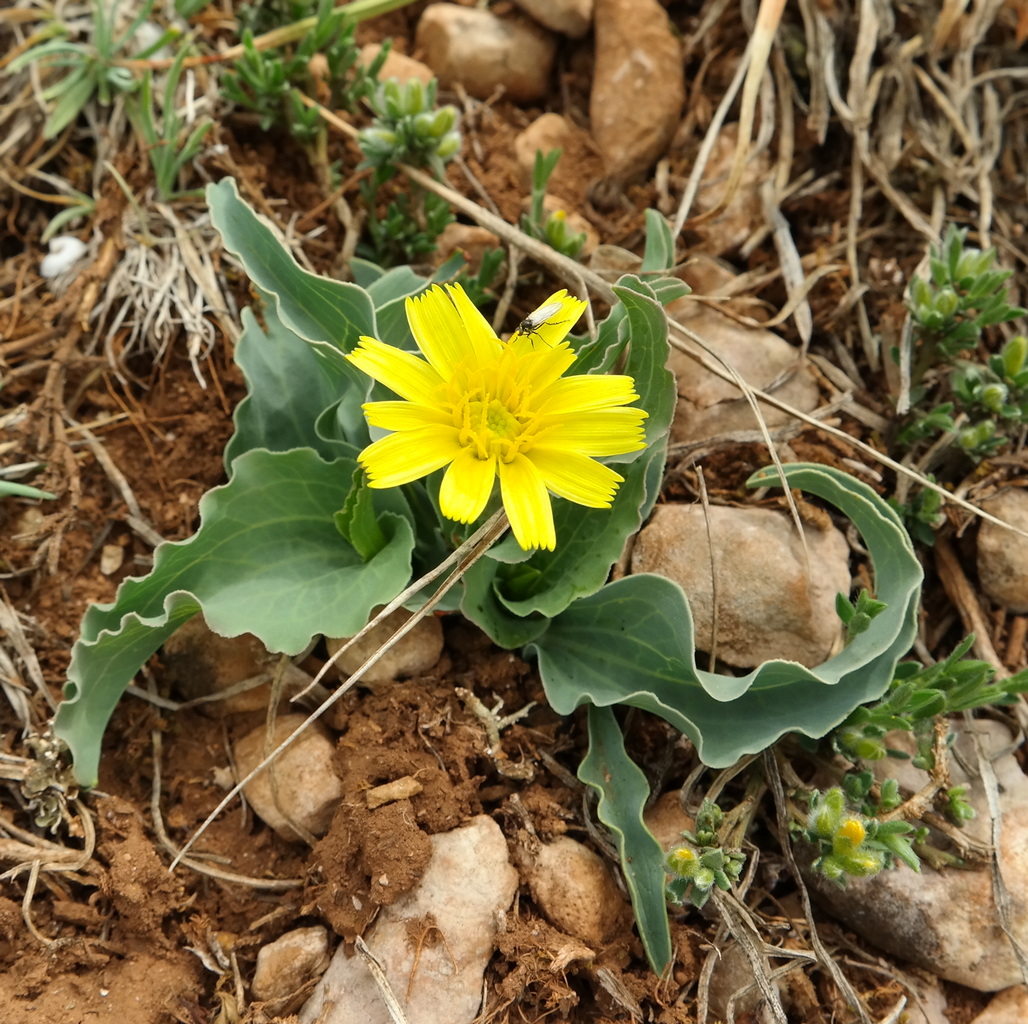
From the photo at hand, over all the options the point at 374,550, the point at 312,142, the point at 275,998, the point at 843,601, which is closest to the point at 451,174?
the point at 312,142

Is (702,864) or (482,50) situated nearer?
(702,864)

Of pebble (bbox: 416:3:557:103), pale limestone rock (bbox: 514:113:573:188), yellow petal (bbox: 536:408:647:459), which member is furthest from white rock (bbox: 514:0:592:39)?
yellow petal (bbox: 536:408:647:459)

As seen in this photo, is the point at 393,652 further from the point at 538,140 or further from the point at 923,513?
the point at 538,140

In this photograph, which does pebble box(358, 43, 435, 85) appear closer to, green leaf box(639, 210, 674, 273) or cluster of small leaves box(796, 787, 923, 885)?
green leaf box(639, 210, 674, 273)

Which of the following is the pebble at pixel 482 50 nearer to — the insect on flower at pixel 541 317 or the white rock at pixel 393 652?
the insect on flower at pixel 541 317

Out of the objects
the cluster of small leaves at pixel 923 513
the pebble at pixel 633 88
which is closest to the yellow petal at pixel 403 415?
the cluster of small leaves at pixel 923 513

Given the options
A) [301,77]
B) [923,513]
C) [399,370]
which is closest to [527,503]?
[399,370]

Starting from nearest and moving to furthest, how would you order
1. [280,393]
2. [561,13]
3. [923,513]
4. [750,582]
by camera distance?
[750,582]
[280,393]
[923,513]
[561,13]
